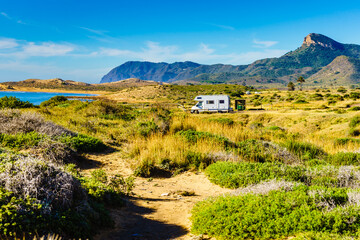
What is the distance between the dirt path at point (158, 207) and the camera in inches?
168

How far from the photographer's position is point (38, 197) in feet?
11.6

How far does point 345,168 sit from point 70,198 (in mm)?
6383

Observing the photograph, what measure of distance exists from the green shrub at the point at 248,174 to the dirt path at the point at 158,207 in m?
0.26

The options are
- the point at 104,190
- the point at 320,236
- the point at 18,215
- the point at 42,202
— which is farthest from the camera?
the point at 104,190

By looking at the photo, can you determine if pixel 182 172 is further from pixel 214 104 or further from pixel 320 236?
pixel 214 104

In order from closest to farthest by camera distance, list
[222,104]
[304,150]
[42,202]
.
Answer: [42,202], [304,150], [222,104]

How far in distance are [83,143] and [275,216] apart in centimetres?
724

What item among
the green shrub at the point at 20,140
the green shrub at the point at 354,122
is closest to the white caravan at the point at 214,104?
the green shrub at the point at 354,122

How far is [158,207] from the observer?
5.57 meters

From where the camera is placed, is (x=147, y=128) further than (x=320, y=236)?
Yes

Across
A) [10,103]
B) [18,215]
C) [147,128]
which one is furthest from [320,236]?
[10,103]

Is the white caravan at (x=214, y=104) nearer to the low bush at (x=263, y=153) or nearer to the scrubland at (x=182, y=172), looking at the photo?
the scrubland at (x=182, y=172)

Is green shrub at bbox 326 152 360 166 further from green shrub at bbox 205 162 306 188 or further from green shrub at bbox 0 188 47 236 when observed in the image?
green shrub at bbox 0 188 47 236

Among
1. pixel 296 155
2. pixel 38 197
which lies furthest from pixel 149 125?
pixel 38 197
